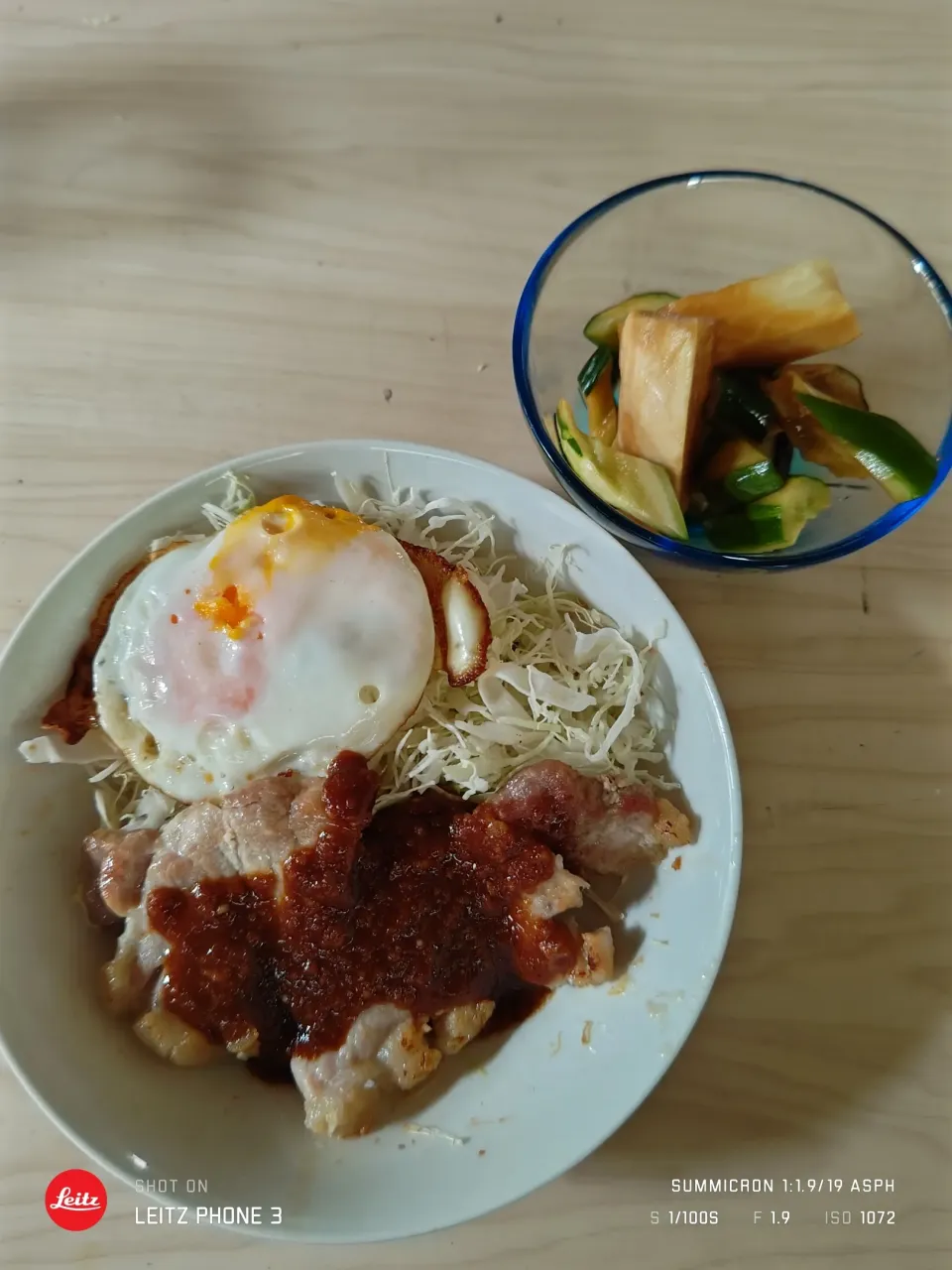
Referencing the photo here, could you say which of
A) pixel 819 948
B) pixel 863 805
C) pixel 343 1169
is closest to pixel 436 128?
pixel 863 805

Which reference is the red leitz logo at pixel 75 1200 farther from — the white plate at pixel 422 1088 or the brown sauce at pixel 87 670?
the brown sauce at pixel 87 670

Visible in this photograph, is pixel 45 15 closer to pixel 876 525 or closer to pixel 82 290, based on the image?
pixel 82 290

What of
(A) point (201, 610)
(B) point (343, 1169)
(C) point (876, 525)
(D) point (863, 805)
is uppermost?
(C) point (876, 525)

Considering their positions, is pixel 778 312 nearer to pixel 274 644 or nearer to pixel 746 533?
pixel 746 533

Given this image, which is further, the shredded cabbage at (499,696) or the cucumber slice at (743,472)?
the shredded cabbage at (499,696)

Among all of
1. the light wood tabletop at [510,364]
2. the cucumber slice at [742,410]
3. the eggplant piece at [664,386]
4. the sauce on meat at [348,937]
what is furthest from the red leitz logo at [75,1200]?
the cucumber slice at [742,410]

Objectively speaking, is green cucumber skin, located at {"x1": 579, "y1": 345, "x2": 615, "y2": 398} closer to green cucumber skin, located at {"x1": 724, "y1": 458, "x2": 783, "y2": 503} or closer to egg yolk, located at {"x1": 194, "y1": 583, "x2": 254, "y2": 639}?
green cucumber skin, located at {"x1": 724, "y1": 458, "x2": 783, "y2": 503}

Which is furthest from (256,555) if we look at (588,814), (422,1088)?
(422,1088)
